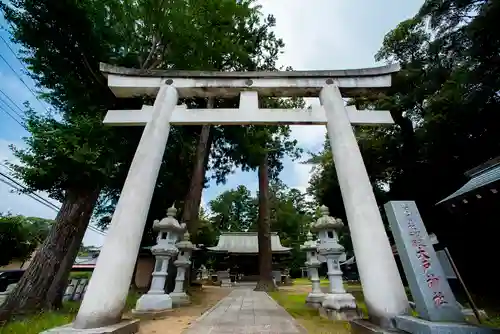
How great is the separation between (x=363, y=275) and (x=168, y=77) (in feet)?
16.0

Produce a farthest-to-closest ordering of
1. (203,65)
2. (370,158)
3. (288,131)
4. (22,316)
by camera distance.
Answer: (288,131)
(370,158)
(203,65)
(22,316)

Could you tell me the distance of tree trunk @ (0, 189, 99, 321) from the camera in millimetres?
5996

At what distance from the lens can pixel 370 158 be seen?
1498 cm

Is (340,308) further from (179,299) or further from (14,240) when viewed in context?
(14,240)

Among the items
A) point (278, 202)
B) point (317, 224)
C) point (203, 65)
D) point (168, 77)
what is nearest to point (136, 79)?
point (168, 77)

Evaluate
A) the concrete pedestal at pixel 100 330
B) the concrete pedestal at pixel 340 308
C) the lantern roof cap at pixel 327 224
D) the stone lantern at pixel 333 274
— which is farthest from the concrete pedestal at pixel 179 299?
the concrete pedestal at pixel 100 330

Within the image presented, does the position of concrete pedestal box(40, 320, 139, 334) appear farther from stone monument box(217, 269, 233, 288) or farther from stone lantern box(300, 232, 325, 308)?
stone monument box(217, 269, 233, 288)

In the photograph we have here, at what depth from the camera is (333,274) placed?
6719 mm

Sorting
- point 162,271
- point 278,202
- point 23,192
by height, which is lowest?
point 162,271

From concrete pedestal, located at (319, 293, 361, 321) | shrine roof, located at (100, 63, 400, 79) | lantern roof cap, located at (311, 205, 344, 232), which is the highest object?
shrine roof, located at (100, 63, 400, 79)

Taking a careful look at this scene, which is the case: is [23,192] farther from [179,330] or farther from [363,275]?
[363,275]

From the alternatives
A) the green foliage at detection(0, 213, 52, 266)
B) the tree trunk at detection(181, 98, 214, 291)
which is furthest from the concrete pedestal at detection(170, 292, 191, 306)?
the green foliage at detection(0, 213, 52, 266)

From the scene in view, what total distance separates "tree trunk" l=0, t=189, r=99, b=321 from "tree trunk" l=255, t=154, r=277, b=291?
10255 millimetres

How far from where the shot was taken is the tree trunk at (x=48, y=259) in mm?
5996
